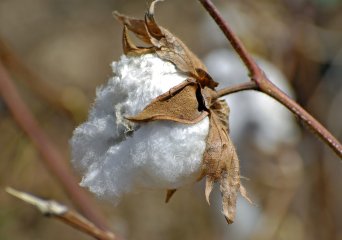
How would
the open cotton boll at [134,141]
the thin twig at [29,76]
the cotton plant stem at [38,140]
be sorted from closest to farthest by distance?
the open cotton boll at [134,141] < the cotton plant stem at [38,140] < the thin twig at [29,76]

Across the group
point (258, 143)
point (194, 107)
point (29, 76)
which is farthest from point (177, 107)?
point (258, 143)

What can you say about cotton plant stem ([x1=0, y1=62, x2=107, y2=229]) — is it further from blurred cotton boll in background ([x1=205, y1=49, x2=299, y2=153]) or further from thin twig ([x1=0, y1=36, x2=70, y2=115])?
blurred cotton boll in background ([x1=205, y1=49, x2=299, y2=153])

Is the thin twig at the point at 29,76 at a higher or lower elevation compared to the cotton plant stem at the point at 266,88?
lower

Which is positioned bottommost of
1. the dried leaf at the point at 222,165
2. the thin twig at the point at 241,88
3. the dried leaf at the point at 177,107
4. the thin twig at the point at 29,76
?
the thin twig at the point at 29,76

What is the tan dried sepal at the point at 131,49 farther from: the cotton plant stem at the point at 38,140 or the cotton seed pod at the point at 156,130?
the cotton plant stem at the point at 38,140

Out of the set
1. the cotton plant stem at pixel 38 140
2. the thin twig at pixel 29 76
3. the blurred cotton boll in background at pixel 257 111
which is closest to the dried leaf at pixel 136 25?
the cotton plant stem at pixel 38 140

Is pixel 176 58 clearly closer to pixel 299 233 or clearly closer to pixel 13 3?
pixel 299 233

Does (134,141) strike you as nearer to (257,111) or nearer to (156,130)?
(156,130)
